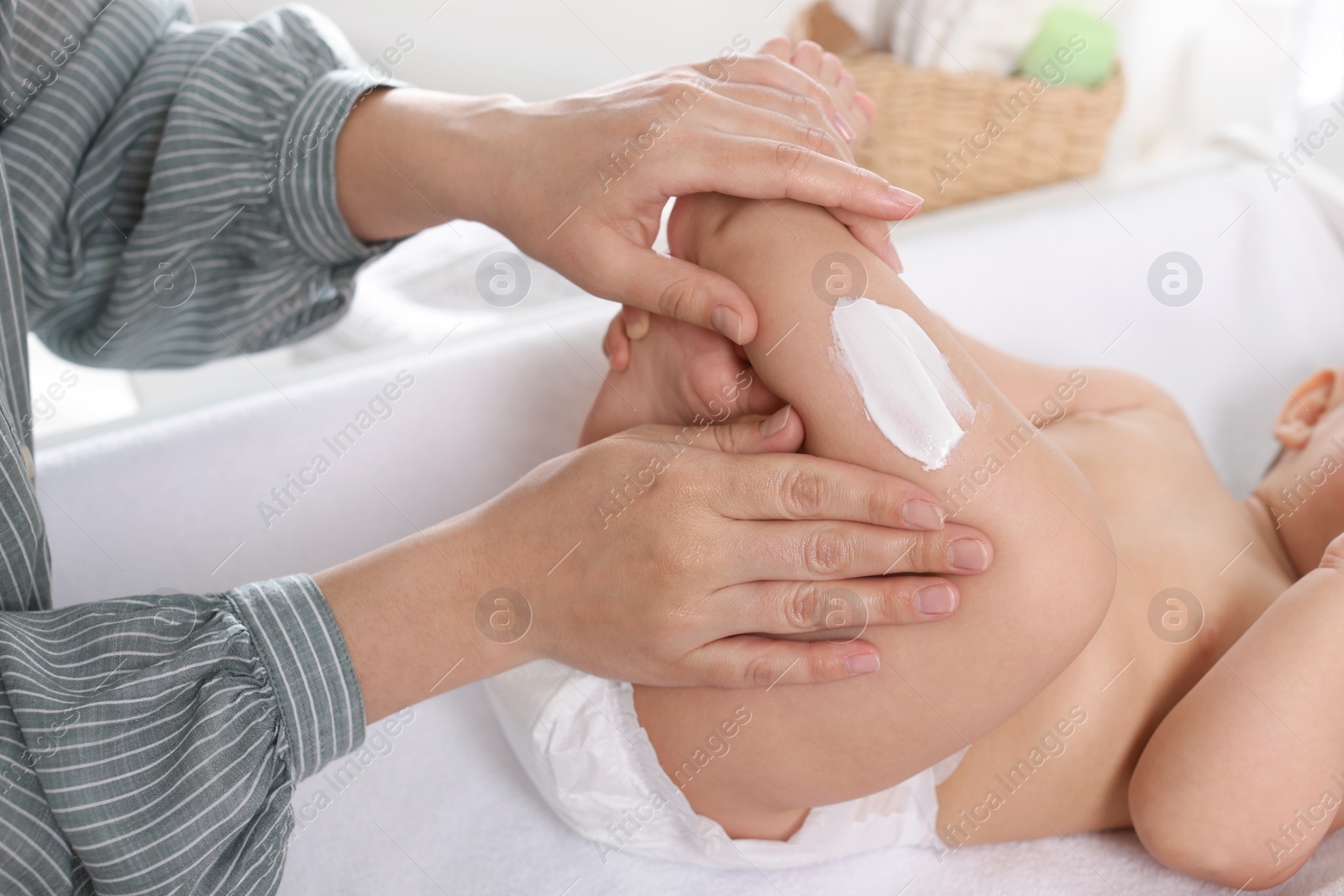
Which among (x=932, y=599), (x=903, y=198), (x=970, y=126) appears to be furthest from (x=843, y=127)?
(x=970, y=126)

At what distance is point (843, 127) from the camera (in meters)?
0.84

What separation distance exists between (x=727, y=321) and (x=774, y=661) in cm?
23

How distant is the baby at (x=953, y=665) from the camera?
26.3 inches

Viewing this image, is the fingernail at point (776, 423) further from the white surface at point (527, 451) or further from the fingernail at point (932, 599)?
the white surface at point (527, 451)

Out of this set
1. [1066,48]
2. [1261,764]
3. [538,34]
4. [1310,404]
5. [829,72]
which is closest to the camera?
[1261,764]

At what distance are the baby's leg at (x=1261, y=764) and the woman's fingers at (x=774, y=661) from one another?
28 centimetres

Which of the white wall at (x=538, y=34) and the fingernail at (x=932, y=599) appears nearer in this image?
the fingernail at (x=932, y=599)

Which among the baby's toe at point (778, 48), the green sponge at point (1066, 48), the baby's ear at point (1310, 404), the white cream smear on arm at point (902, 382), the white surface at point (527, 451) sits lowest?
the white surface at point (527, 451)

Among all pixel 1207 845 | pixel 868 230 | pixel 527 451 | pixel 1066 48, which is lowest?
pixel 527 451

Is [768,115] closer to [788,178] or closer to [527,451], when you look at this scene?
[788,178]

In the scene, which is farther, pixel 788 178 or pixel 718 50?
pixel 718 50

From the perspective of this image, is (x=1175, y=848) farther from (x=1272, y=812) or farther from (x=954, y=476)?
(x=954, y=476)

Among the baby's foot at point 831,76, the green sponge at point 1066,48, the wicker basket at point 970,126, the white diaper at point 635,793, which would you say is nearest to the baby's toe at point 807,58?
the baby's foot at point 831,76

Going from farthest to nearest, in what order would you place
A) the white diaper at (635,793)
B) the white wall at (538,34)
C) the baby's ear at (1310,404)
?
the white wall at (538,34)
the baby's ear at (1310,404)
the white diaper at (635,793)
